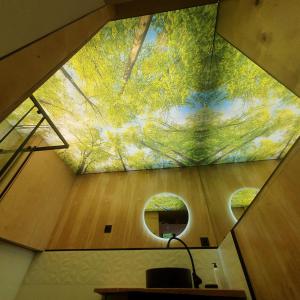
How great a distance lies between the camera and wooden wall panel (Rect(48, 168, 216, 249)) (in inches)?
69.1

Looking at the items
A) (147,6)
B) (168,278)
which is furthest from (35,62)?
(168,278)

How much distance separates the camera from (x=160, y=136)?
1.89m

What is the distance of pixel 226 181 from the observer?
6.87 feet

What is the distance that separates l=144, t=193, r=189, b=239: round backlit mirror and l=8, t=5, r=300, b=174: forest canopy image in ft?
1.56

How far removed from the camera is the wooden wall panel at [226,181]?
6.00 feet

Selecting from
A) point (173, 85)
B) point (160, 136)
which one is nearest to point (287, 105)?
point (173, 85)

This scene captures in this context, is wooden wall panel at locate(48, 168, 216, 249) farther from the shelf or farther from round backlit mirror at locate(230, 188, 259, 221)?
the shelf

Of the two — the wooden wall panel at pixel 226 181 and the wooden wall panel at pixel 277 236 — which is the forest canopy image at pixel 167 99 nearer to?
the wooden wall panel at pixel 226 181

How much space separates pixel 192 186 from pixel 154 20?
167cm

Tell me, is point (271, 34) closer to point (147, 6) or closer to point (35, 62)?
point (147, 6)

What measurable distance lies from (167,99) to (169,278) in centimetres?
132

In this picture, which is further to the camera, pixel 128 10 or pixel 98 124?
pixel 98 124

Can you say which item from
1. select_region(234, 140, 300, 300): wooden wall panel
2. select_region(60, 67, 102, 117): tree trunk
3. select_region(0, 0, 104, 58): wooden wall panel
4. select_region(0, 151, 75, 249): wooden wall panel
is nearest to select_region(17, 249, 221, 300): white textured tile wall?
select_region(0, 151, 75, 249): wooden wall panel

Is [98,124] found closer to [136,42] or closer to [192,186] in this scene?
[136,42]
